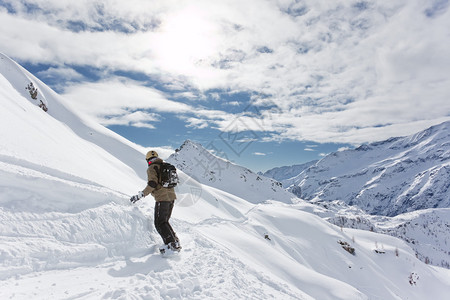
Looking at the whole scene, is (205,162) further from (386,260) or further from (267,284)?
(267,284)

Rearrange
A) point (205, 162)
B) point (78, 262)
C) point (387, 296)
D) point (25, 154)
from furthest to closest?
1. point (205, 162)
2. point (387, 296)
3. point (25, 154)
4. point (78, 262)

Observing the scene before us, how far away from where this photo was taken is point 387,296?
2134 cm

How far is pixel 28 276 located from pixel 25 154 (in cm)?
517

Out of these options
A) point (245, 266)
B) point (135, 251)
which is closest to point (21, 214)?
point (135, 251)

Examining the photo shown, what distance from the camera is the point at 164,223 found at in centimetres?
793

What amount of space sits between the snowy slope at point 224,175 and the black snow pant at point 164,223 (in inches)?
6134

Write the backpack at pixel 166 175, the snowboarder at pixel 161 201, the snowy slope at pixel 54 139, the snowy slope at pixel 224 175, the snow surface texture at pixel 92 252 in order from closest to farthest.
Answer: the snow surface texture at pixel 92 252
the snowboarder at pixel 161 201
the backpack at pixel 166 175
the snowy slope at pixel 54 139
the snowy slope at pixel 224 175

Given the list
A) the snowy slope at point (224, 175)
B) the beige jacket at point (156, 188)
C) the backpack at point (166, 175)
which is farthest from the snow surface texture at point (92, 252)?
the snowy slope at point (224, 175)

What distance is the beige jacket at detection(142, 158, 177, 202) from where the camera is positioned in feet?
25.8

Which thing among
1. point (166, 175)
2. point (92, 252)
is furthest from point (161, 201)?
point (92, 252)

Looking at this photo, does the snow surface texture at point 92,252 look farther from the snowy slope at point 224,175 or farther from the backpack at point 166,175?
the snowy slope at point 224,175

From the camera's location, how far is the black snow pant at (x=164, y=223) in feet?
25.6

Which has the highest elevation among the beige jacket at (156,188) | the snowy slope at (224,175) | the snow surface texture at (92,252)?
the snowy slope at (224,175)

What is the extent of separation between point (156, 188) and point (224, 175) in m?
175
